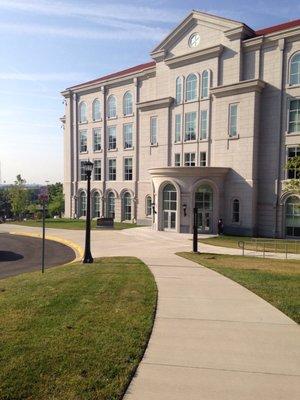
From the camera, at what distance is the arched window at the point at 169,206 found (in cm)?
3550

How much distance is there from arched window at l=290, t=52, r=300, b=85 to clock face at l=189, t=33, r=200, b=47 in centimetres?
1001

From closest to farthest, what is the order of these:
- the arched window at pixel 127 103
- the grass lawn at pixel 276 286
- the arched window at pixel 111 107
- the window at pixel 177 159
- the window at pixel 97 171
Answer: the grass lawn at pixel 276 286
the window at pixel 177 159
the arched window at pixel 127 103
the arched window at pixel 111 107
the window at pixel 97 171

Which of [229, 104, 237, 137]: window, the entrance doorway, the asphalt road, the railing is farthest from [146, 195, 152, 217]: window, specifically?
the railing

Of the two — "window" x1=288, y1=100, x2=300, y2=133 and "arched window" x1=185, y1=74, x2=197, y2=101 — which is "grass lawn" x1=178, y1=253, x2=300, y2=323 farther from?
"arched window" x1=185, y1=74, x2=197, y2=101

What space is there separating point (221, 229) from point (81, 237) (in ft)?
40.2

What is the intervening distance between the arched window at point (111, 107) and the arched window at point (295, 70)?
22744 mm

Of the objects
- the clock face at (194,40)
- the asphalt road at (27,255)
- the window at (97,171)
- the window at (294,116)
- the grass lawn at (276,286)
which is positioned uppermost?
the clock face at (194,40)

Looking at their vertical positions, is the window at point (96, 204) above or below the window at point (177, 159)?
below

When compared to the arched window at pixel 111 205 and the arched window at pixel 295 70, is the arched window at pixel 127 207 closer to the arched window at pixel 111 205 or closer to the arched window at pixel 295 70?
the arched window at pixel 111 205

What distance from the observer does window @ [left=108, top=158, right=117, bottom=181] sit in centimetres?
4791

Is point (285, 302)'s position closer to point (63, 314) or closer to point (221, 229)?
point (63, 314)

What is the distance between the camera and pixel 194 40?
37.8m

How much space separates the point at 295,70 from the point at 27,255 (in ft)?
83.6

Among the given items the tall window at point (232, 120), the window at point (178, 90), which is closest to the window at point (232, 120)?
the tall window at point (232, 120)
